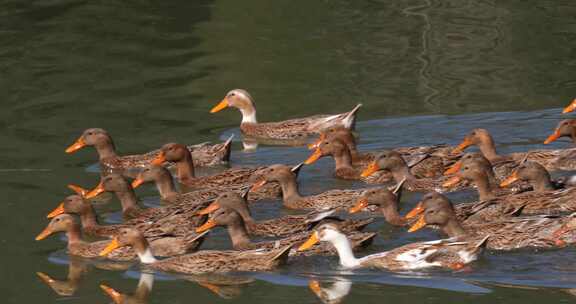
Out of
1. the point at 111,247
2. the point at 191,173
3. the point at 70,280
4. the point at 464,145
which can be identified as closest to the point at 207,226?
the point at 111,247

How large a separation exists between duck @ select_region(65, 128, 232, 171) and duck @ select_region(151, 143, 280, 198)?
368mm

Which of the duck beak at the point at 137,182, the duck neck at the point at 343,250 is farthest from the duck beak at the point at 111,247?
the duck beak at the point at 137,182

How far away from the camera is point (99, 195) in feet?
53.4

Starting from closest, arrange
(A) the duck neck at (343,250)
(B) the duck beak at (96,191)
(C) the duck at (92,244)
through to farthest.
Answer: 1. (A) the duck neck at (343,250)
2. (C) the duck at (92,244)
3. (B) the duck beak at (96,191)

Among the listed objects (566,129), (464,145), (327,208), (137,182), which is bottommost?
(327,208)

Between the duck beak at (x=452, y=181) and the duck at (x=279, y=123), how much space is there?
2639 mm

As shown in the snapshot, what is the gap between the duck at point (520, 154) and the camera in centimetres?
1642

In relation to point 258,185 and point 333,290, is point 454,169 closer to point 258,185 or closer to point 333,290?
point 258,185

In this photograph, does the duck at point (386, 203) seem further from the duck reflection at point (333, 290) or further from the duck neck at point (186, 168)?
the duck neck at point (186, 168)

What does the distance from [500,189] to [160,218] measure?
3652 millimetres

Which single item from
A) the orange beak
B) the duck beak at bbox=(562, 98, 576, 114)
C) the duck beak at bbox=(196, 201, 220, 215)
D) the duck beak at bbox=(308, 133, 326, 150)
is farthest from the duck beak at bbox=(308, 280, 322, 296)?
the duck beak at bbox=(562, 98, 576, 114)

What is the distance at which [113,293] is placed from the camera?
1220cm

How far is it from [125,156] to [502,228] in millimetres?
5674

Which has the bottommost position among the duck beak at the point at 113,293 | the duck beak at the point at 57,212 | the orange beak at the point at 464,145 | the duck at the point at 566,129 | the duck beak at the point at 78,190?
the duck beak at the point at 113,293
